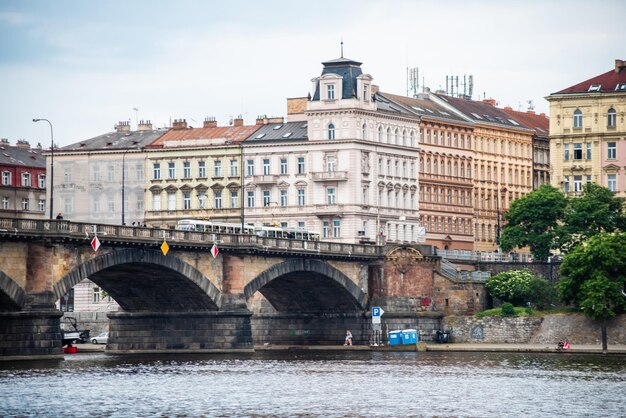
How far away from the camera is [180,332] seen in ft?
509

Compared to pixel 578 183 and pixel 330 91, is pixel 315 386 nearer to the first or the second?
pixel 330 91

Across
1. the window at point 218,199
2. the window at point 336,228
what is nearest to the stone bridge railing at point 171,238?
the window at point 336,228

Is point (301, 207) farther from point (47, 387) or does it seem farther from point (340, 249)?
point (47, 387)

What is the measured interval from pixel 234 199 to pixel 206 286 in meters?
48.4

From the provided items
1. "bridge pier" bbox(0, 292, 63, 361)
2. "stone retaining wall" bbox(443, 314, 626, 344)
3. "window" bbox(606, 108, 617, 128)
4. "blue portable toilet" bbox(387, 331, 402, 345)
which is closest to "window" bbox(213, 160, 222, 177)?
"stone retaining wall" bbox(443, 314, 626, 344)

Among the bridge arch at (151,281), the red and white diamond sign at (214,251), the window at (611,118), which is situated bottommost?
the bridge arch at (151,281)

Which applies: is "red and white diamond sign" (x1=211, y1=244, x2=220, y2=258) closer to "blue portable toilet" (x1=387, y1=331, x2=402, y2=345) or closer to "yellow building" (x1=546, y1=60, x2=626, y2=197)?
"blue portable toilet" (x1=387, y1=331, x2=402, y2=345)

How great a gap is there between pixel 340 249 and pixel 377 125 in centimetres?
2816

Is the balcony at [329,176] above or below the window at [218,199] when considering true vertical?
above

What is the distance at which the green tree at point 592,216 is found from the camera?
181000 mm

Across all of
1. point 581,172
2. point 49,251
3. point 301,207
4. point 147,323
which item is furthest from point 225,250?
point 581,172

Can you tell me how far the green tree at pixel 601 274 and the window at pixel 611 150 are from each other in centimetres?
3304

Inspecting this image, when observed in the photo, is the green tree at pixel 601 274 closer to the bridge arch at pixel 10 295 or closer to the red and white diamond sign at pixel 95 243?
the red and white diamond sign at pixel 95 243

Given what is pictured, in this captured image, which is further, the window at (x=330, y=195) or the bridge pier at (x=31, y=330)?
the window at (x=330, y=195)
